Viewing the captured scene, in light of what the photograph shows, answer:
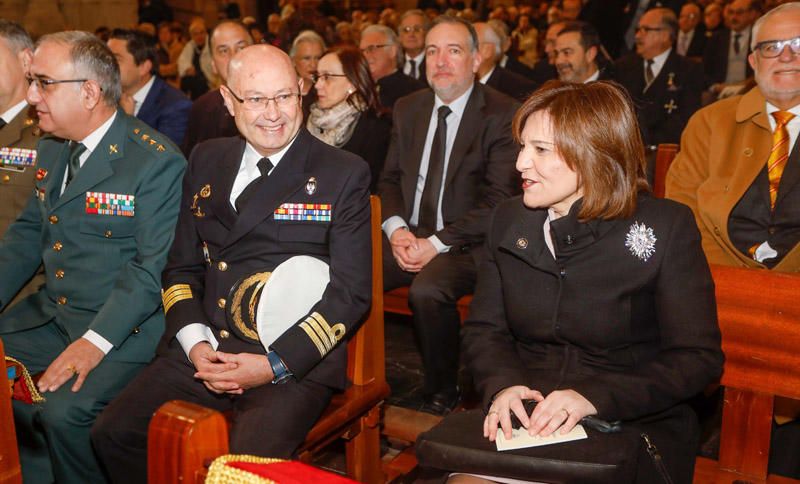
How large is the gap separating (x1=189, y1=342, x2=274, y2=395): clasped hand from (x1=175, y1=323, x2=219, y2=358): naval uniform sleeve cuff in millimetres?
96

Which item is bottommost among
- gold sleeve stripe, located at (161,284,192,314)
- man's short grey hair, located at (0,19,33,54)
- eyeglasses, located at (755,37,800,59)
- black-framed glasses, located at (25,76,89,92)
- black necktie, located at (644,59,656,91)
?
gold sleeve stripe, located at (161,284,192,314)

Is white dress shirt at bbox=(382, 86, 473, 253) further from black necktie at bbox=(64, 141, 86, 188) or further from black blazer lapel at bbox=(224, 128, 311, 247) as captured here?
black necktie at bbox=(64, 141, 86, 188)

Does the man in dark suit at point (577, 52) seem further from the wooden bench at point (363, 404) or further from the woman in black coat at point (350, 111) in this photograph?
the wooden bench at point (363, 404)

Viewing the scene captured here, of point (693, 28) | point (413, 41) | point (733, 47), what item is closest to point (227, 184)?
point (413, 41)

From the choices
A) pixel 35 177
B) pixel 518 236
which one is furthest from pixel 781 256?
pixel 35 177

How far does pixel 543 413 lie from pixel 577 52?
431 cm

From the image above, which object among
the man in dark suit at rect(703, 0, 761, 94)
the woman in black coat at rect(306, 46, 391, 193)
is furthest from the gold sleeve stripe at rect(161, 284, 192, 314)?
the man in dark suit at rect(703, 0, 761, 94)

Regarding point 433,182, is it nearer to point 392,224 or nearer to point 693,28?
point 392,224

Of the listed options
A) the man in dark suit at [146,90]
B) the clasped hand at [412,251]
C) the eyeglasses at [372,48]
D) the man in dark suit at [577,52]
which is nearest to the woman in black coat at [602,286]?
the clasped hand at [412,251]

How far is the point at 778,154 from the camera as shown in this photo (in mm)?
2754

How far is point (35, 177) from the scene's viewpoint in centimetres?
276

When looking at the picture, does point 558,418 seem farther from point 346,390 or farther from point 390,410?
point 390,410

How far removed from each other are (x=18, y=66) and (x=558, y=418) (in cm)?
258

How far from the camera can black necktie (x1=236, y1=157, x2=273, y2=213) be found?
2.21 metres
